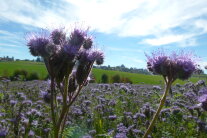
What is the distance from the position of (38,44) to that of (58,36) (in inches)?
11.1

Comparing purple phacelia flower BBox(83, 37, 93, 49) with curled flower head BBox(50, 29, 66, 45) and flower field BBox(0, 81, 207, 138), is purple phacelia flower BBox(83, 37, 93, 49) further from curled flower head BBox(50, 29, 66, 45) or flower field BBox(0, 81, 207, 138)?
flower field BBox(0, 81, 207, 138)

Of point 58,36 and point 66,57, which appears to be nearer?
point 66,57

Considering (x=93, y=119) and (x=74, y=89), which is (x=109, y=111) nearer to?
(x=93, y=119)

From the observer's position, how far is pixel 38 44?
4.10m

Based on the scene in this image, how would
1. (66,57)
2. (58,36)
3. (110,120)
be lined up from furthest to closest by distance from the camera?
(110,120), (58,36), (66,57)

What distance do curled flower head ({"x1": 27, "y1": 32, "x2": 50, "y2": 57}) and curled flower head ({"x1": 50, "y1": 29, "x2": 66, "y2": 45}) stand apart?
83 mm

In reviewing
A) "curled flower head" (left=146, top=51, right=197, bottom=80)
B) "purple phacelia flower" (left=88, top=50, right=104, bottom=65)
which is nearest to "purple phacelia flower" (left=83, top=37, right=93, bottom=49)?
"purple phacelia flower" (left=88, top=50, right=104, bottom=65)

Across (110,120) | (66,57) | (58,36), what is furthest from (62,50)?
(110,120)

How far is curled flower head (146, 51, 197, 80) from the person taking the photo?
13.0 feet

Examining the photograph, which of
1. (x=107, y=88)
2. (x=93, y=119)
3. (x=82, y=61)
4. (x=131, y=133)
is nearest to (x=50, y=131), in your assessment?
(x=131, y=133)

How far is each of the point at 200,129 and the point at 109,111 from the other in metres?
3.82

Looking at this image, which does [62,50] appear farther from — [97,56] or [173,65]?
[173,65]

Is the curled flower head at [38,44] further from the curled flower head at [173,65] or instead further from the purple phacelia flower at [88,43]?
the curled flower head at [173,65]

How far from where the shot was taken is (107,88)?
55.3ft
